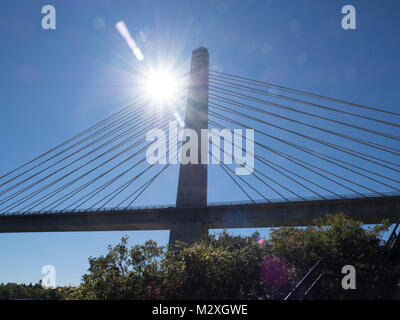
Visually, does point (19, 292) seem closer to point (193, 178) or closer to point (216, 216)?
point (216, 216)

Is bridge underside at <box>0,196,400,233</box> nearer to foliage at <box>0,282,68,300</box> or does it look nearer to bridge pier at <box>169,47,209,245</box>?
bridge pier at <box>169,47,209,245</box>

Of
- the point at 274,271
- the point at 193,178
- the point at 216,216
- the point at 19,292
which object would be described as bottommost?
the point at 19,292

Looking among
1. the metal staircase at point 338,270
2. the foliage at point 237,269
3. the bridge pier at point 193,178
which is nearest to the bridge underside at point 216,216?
the bridge pier at point 193,178

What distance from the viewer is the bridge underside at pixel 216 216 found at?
108 feet

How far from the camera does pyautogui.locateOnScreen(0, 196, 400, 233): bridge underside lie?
1299 inches

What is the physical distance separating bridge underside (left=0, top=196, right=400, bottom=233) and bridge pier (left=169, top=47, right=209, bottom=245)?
89cm

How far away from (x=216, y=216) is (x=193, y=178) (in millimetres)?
6608

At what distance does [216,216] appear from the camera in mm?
38531

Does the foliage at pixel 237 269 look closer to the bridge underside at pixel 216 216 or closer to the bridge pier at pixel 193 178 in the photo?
the bridge underside at pixel 216 216

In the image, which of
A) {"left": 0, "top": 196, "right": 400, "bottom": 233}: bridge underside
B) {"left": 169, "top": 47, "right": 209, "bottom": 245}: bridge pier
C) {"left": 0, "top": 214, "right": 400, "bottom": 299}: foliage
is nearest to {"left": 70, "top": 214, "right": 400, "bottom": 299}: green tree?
{"left": 0, "top": 214, "right": 400, "bottom": 299}: foliage

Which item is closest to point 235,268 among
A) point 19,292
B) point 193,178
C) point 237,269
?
point 237,269
